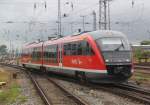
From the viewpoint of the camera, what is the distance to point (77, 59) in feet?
79.3

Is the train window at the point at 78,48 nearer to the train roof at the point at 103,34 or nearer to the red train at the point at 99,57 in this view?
the red train at the point at 99,57

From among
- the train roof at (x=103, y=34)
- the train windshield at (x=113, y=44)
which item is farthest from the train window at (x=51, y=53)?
the train windshield at (x=113, y=44)

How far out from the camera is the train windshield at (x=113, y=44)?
2097 cm

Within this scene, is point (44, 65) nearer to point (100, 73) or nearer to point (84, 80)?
point (84, 80)

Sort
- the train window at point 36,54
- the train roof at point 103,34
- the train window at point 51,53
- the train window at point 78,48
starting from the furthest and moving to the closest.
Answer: the train window at point 36,54 → the train window at point 51,53 → the train window at point 78,48 → the train roof at point 103,34

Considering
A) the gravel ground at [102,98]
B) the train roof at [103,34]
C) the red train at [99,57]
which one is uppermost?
the train roof at [103,34]

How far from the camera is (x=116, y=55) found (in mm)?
20719

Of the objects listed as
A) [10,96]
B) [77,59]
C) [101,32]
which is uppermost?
[101,32]

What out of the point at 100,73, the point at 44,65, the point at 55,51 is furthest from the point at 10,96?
the point at 44,65

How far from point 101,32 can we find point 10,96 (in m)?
6.61

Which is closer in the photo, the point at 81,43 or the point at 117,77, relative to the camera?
the point at 117,77

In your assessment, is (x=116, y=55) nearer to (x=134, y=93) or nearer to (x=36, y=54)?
(x=134, y=93)

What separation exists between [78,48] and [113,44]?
10.7 feet

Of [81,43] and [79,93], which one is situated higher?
[81,43]
